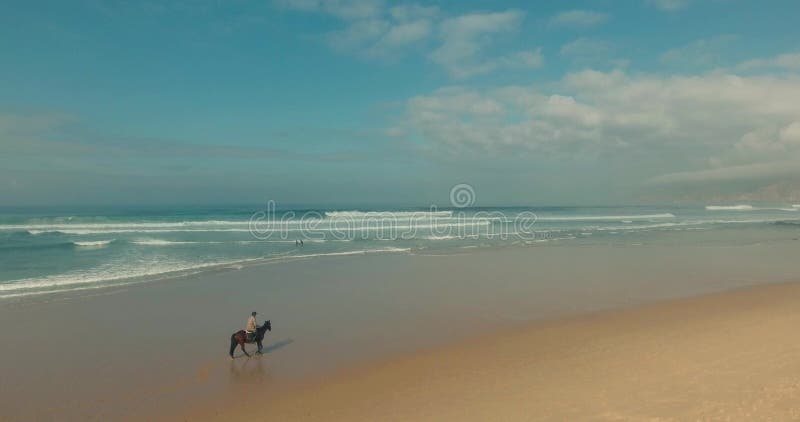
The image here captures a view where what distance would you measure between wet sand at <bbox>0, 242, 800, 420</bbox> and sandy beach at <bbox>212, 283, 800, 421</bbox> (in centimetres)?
7

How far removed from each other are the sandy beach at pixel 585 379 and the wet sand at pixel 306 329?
7 cm

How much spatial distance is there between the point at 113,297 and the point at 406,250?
47.4 feet

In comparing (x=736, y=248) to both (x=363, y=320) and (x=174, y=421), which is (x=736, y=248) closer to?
(x=363, y=320)

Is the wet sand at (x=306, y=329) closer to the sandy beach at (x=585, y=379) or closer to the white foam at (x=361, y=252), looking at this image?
the sandy beach at (x=585, y=379)

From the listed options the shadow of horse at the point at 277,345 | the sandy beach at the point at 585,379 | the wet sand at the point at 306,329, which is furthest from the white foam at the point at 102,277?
the sandy beach at the point at 585,379

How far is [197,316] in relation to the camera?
35.6 feet

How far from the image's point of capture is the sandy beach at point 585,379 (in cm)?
552

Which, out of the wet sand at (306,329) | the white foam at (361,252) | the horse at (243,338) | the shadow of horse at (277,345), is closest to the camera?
the wet sand at (306,329)

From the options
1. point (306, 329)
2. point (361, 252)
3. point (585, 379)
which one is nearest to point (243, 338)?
point (306, 329)

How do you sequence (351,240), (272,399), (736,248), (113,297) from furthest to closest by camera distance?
(351,240) → (736,248) → (113,297) → (272,399)

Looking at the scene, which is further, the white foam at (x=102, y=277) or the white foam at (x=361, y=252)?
the white foam at (x=361, y=252)

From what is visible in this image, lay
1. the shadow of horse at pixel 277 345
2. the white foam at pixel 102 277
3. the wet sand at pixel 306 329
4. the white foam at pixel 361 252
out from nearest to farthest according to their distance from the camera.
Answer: the wet sand at pixel 306 329
the shadow of horse at pixel 277 345
the white foam at pixel 102 277
the white foam at pixel 361 252

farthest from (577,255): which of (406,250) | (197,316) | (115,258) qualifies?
(115,258)

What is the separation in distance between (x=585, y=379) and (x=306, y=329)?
585 centimetres
